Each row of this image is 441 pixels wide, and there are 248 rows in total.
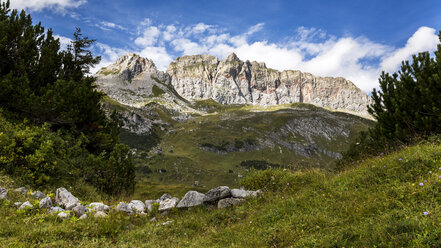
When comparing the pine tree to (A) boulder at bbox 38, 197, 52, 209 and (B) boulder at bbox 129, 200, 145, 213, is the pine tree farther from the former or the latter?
(A) boulder at bbox 38, 197, 52, 209

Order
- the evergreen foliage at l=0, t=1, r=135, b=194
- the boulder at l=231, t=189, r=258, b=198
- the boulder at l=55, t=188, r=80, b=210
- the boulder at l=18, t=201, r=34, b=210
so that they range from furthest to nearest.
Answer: the evergreen foliage at l=0, t=1, r=135, b=194, the boulder at l=231, t=189, r=258, b=198, the boulder at l=55, t=188, r=80, b=210, the boulder at l=18, t=201, r=34, b=210

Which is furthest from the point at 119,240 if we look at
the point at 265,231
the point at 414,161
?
the point at 414,161

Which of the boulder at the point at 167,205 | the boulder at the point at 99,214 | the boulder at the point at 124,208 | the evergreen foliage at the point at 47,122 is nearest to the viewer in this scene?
the boulder at the point at 99,214

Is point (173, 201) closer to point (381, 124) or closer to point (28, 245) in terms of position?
point (28, 245)

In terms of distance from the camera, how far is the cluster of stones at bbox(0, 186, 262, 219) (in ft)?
23.9

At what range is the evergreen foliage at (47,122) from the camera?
10.4 m

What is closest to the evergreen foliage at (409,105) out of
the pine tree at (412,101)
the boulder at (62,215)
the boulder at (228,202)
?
the pine tree at (412,101)

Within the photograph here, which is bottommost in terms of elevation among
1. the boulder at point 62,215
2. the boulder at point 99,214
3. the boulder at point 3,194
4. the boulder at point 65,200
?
the boulder at point 99,214

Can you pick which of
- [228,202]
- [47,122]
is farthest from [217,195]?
[47,122]

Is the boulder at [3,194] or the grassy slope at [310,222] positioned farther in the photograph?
the boulder at [3,194]

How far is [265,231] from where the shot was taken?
18.9 ft

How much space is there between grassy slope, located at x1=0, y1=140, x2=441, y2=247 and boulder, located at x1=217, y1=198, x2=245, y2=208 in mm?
411

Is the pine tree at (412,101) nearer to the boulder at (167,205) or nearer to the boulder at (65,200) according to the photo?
the boulder at (167,205)

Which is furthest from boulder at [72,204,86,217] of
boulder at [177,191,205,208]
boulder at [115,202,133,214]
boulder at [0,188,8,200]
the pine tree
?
the pine tree
